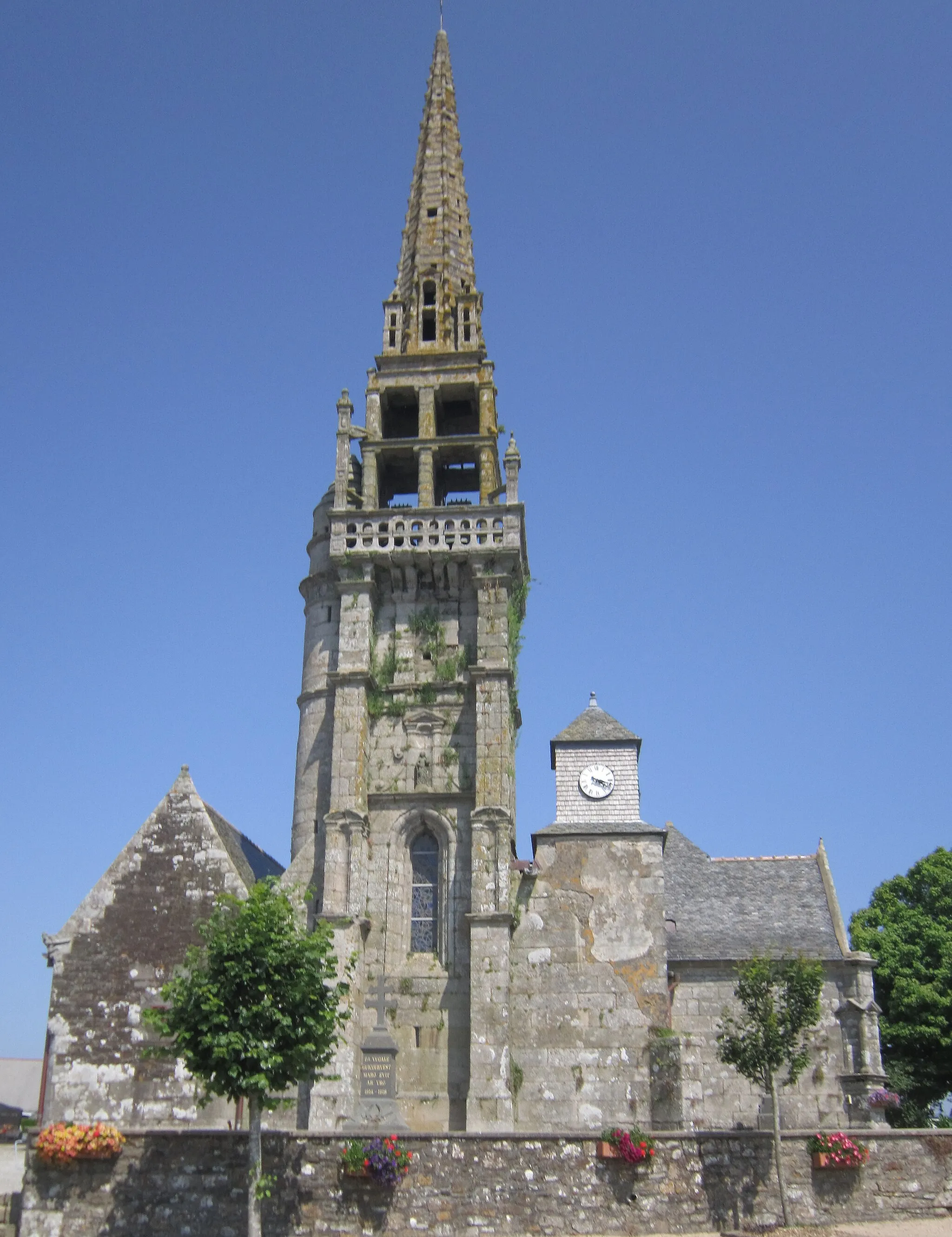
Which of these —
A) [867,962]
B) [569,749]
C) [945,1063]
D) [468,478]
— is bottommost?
[945,1063]

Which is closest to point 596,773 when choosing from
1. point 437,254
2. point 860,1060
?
point 860,1060

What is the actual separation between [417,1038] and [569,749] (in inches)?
280

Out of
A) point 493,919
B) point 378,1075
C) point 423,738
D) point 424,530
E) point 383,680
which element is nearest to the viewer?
point 378,1075

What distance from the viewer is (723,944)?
2531 cm

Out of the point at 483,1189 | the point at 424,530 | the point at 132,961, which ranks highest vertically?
the point at 424,530

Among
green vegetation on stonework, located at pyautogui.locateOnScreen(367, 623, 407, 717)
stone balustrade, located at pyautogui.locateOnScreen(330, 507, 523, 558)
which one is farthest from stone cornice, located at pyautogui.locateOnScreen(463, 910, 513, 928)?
stone balustrade, located at pyautogui.locateOnScreen(330, 507, 523, 558)

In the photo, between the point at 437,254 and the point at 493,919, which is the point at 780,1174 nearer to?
the point at 493,919

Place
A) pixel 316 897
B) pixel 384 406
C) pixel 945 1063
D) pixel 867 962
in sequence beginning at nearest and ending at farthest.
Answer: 1. pixel 316 897
2. pixel 867 962
3. pixel 384 406
4. pixel 945 1063

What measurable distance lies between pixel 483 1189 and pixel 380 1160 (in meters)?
1.41

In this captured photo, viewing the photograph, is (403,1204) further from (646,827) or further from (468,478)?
(468,478)

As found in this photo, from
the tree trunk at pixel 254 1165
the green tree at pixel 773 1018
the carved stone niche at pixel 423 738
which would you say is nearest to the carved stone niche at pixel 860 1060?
the green tree at pixel 773 1018

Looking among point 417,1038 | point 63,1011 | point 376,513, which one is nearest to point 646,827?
point 417,1038

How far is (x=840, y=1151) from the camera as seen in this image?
605 inches

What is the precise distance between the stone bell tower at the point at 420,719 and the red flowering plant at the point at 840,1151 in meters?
6.40
